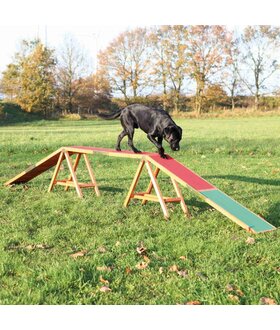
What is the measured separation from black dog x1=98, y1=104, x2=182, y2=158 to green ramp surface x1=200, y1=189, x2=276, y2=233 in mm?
943

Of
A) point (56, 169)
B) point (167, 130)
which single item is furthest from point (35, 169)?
point (167, 130)

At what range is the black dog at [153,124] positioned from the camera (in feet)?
20.9

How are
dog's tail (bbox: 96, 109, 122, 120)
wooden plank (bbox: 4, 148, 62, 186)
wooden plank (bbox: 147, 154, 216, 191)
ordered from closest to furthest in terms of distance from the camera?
wooden plank (bbox: 147, 154, 216, 191) < dog's tail (bbox: 96, 109, 122, 120) < wooden plank (bbox: 4, 148, 62, 186)

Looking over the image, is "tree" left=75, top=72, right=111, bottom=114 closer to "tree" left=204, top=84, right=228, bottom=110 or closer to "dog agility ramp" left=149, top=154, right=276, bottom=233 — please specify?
"tree" left=204, top=84, right=228, bottom=110

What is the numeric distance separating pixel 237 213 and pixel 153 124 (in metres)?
1.91

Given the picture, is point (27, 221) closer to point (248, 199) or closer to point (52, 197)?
point (52, 197)

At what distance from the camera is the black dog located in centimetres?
636

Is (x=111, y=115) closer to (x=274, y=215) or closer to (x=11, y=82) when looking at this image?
(x=274, y=215)

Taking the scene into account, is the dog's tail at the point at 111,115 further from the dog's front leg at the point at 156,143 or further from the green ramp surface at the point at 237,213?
the green ramp surface at the point at 237,213

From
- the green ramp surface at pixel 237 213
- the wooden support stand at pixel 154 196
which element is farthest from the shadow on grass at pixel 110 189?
the green ramp surface at pixel 237 213

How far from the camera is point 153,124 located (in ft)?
21.8

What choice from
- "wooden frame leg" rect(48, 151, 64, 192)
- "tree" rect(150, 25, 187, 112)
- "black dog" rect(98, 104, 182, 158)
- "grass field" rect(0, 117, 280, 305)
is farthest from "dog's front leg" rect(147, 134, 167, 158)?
"tree" rect(150, 25, 187, 112)

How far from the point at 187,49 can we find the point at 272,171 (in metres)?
20.3

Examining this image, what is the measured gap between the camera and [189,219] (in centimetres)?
620
